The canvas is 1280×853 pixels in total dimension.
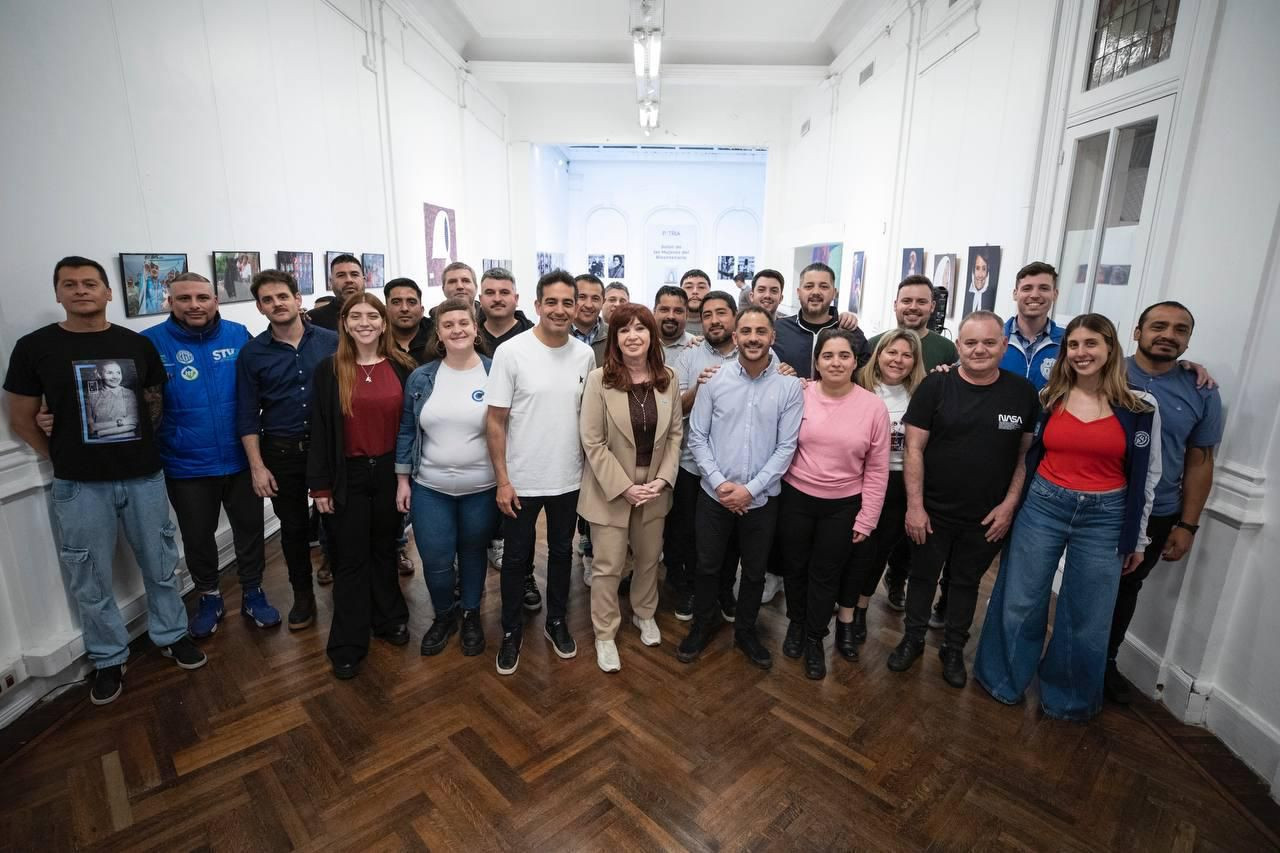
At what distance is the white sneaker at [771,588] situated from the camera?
155 inches

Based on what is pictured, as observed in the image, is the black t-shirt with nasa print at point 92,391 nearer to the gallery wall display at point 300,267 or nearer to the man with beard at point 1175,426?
the gallery wall display at point 300,267

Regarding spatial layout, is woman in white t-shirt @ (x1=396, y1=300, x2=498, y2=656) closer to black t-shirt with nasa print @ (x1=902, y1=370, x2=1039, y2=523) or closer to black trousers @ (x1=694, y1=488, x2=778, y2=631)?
black trousers @ (x1=694, y1=488, x2=778, y2=631)

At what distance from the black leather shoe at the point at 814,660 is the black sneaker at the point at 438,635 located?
1.97m

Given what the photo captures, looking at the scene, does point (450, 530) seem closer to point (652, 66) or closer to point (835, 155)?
point (652, 66)

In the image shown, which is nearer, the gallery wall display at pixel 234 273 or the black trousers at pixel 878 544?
the black trousers at pixel 878 544

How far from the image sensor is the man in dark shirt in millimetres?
3172

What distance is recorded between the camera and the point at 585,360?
121 inches

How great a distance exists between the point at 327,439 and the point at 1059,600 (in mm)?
3560

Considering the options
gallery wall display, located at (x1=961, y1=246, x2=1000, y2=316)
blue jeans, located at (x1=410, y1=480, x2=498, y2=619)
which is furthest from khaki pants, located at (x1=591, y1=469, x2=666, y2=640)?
gallery wall display, located at (x1=961, y1=246, x2=1000, y2=316)

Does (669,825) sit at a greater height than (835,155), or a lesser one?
lesser

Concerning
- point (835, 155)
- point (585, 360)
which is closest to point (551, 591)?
point (585, 360)

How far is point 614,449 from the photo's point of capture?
303 cm

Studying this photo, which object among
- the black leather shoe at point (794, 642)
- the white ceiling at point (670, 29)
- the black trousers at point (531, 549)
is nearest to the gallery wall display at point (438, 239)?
the white ceiling at point (670, 29)

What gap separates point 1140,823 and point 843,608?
1.43 metres
